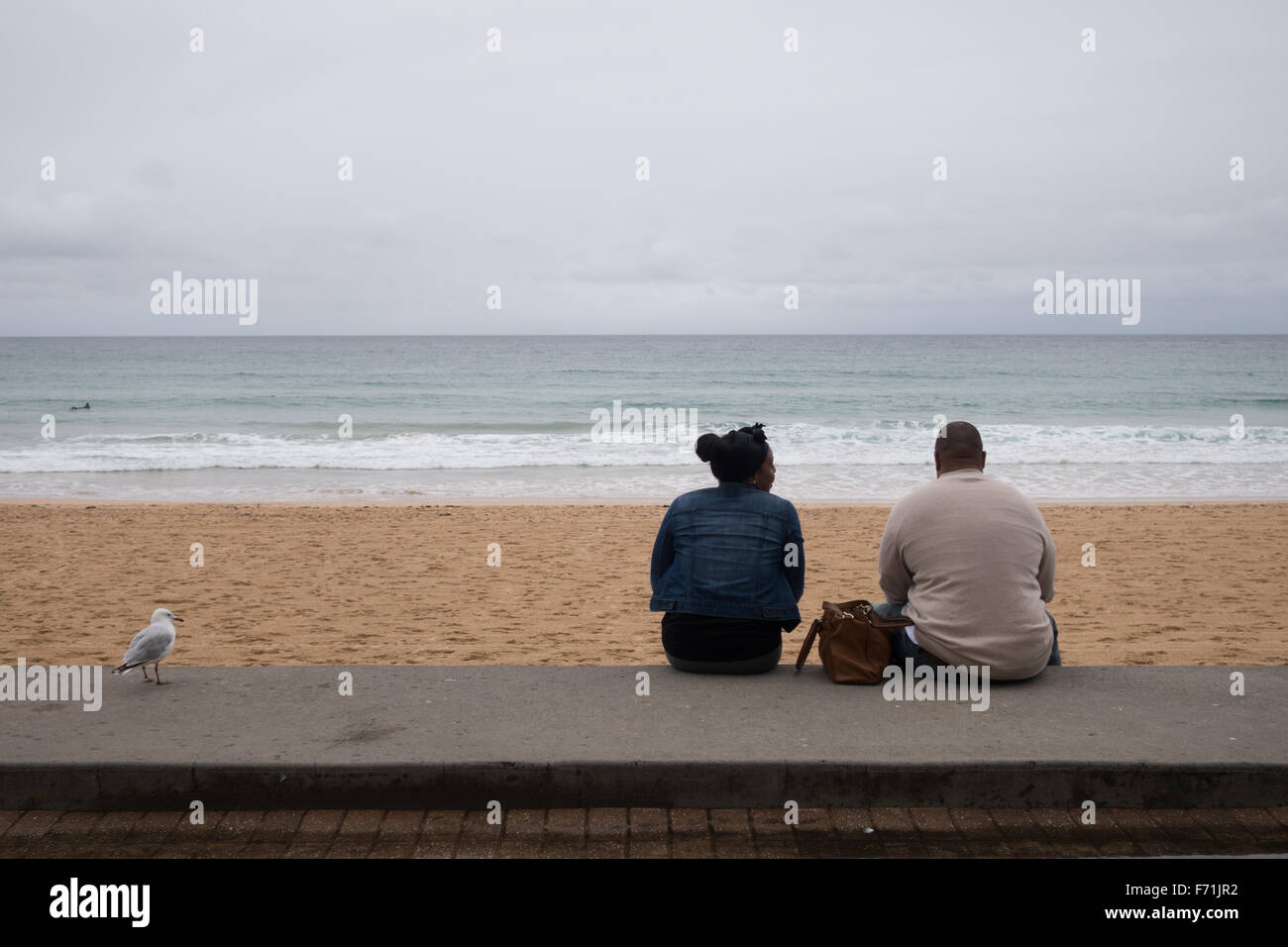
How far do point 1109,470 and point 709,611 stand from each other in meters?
17.2

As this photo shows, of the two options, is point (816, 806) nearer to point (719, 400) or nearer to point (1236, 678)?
point (1236, 678)

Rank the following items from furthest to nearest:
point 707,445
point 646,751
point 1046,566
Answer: point 707,445 → point 1046,566 → point 646,751

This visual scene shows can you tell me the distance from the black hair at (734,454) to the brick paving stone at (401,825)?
6.08ft

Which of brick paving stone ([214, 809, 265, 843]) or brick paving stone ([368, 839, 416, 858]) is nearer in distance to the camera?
brick paving stone ([368, 839, 416, 858])

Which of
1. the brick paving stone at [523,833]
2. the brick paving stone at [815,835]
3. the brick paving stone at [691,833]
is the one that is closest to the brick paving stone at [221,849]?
the brick paving stone at [523,833]

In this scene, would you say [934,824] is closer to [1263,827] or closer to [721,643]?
[1263,827]

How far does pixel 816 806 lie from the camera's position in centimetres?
345

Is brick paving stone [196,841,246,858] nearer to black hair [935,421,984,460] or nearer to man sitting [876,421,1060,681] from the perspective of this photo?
man sitting [876,421,1060,681]

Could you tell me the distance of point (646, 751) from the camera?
353 cm

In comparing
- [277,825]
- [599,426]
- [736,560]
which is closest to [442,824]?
[277,825]

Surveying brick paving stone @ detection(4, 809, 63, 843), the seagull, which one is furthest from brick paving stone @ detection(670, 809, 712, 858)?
the seagull

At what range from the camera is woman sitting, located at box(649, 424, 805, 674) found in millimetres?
4277

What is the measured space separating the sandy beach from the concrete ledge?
7.30 ft

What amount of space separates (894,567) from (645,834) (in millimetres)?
1635
